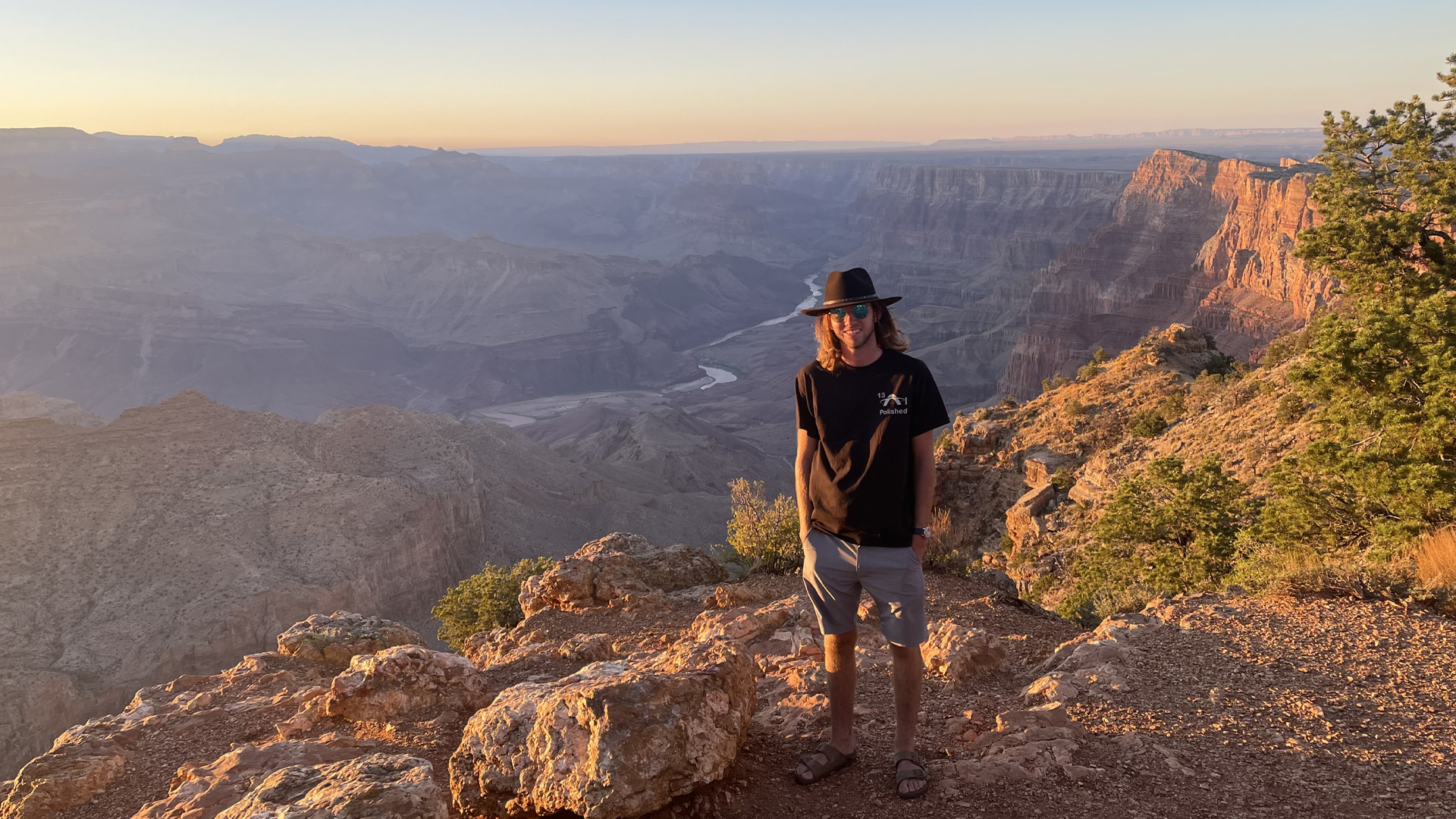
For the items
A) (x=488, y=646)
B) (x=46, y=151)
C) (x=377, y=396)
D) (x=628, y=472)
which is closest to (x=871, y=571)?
(x=488, y=646)

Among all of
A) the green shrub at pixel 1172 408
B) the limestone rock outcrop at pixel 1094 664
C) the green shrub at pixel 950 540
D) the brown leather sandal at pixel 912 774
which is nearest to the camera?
the brown leather sandal at pixel 912 774

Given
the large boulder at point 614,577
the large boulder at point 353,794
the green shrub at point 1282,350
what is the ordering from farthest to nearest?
the green shrub at point 1282,350 → the large boulder at point 614,577 → the large boulder at point 353,794

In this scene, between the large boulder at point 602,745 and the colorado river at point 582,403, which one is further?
the colorado river at point 582,403

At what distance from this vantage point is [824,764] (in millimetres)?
4656

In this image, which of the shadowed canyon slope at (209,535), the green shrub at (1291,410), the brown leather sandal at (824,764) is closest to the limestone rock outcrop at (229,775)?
the brown leather sandal at (824,764)

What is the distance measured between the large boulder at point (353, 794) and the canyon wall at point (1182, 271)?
62814mm

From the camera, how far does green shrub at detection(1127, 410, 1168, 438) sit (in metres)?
21.5

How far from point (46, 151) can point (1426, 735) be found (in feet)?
750

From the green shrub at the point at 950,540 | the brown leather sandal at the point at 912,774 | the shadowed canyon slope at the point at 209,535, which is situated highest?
the brown leather sandal at the point at 912,774

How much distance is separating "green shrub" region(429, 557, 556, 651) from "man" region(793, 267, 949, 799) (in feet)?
34.9

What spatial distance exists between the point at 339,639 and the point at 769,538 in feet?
20.7

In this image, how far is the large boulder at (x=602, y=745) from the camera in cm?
416

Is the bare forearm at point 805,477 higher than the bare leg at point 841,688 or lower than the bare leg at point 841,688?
higher

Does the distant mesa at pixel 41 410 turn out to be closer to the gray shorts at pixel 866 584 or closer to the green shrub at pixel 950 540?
the green shrub at pixel 950 540
